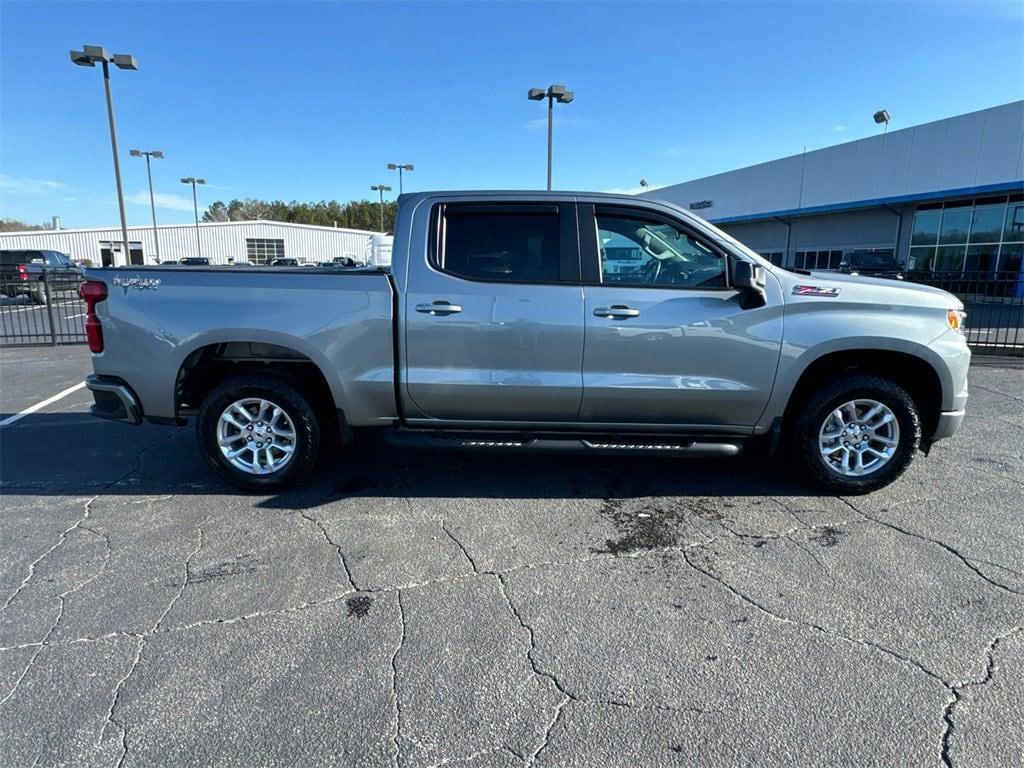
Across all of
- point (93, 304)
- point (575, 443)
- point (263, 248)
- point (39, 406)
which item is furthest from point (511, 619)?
point (263, 248)

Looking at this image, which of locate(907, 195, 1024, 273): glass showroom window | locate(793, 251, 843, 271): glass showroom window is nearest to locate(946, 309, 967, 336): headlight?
locate(907, 195, 1024, 273): glass showroom window

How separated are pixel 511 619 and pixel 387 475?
2.11 metres

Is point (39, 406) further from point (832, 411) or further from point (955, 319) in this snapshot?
point (955, 319)

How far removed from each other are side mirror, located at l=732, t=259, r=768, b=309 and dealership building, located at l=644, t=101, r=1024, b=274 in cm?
2197

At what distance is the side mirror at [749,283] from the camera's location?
3719mm

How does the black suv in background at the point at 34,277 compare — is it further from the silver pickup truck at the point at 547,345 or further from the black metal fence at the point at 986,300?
the black metal fence at the point at 986,300

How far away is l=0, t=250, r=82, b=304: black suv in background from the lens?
12.3 metres

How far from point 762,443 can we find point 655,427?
37.3 inches

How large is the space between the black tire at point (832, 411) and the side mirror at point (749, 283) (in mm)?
818

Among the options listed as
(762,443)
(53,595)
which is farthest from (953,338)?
(53,595)

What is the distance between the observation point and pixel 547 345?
3.91 m

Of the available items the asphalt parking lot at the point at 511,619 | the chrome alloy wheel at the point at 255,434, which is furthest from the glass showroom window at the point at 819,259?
the chrome alloy wheel at the point at 255,434

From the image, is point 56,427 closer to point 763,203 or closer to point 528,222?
point 528,222

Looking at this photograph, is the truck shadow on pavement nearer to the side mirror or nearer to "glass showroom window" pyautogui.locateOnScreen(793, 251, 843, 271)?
the side mirror
